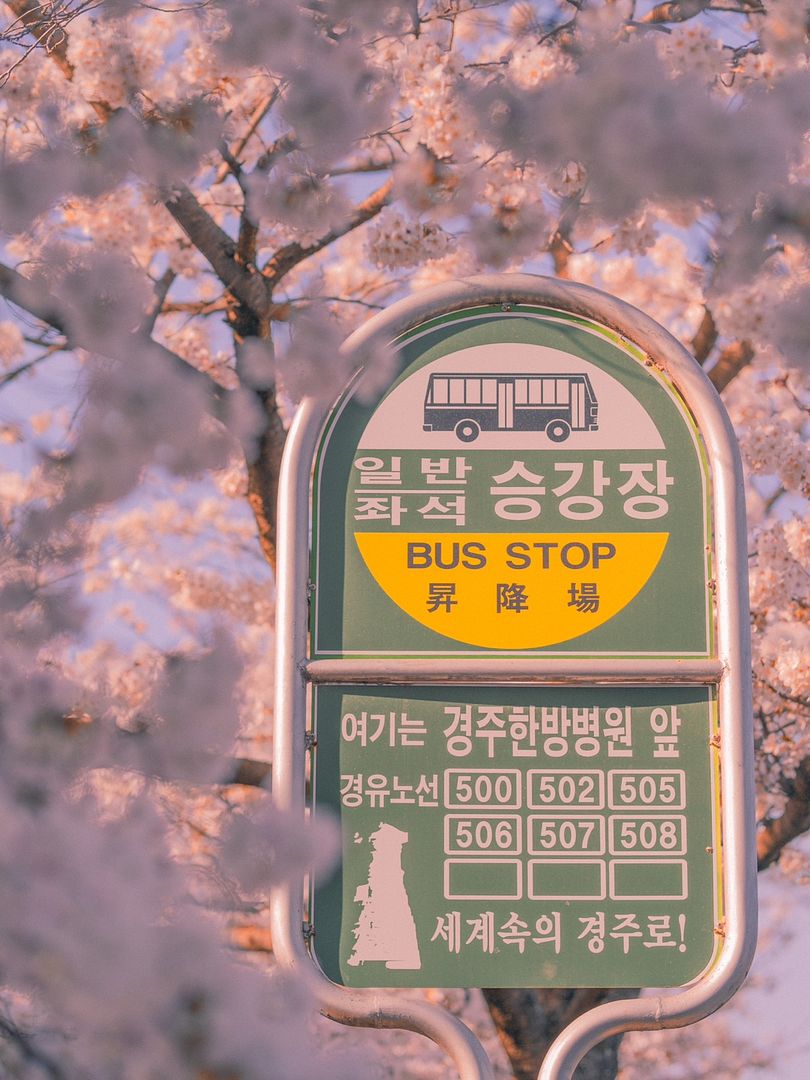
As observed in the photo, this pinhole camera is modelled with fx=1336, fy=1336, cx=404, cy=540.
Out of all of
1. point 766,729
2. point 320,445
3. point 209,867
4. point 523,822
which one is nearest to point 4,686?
point 209,867

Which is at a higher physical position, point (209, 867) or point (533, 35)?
point (533, 35)

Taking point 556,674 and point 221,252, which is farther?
point 221,252

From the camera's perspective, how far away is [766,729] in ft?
25.7

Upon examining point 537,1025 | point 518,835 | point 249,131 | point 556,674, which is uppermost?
point 249,131

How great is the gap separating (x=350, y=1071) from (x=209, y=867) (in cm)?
67

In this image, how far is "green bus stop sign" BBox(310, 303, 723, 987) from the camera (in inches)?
128

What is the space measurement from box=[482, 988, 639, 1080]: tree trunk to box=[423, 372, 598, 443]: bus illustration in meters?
4.21

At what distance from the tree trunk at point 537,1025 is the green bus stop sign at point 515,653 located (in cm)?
386

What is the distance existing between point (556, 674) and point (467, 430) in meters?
0.70

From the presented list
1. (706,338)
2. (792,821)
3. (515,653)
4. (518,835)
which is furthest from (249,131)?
(792,821)

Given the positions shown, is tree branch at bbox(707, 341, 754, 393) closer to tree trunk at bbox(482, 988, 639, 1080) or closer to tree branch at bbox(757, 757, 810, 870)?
tree branch at bbox(757, 757, 810, 870)

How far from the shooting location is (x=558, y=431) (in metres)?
3.53

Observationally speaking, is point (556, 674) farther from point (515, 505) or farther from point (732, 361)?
point (732, 361)

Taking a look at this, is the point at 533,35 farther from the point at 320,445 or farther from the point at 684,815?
the point at 684,815
